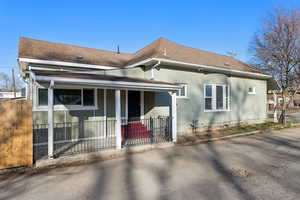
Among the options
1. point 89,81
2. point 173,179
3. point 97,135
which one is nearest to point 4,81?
point 97,135

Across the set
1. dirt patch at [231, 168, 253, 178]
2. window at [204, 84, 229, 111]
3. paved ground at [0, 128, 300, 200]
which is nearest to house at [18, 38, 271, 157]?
window at [204, 84, 229, 111]

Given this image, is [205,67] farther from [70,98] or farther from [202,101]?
[70,98]

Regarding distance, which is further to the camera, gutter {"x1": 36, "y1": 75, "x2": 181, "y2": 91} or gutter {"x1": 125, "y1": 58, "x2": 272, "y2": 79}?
gutter {"x1": 125, "y1": 58, "x2": 272, "y2": 79}

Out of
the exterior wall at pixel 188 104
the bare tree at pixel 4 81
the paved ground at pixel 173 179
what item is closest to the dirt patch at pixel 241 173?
the paved ground at pixel 173 179

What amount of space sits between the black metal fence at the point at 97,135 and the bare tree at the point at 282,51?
9428 mm

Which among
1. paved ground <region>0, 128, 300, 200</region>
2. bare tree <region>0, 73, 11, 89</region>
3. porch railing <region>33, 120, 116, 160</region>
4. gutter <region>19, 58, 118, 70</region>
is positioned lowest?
paved ground <region>0, 128, 300, 200</region>

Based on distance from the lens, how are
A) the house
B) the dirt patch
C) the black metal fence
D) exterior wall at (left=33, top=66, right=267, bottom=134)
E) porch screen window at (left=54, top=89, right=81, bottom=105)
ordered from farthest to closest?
exterior wall at (left=33, top=66, right=267, bottom=134), porch screen window at (left=54, top=89, right=81, bottom=105), the black metal fence, the house, the dirt patch

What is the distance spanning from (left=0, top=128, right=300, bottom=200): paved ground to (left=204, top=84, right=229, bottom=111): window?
4.42 m

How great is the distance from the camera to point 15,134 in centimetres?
434

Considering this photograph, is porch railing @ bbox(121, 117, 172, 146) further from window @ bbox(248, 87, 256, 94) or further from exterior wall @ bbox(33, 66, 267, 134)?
window @ bbox(248, 87, 256, 94)

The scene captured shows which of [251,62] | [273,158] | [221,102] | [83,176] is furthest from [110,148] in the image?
[251,62]

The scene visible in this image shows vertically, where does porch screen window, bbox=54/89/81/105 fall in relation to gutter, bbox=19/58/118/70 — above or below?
below

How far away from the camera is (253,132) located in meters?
9.20

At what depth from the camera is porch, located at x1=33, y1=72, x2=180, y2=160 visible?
5.89m
